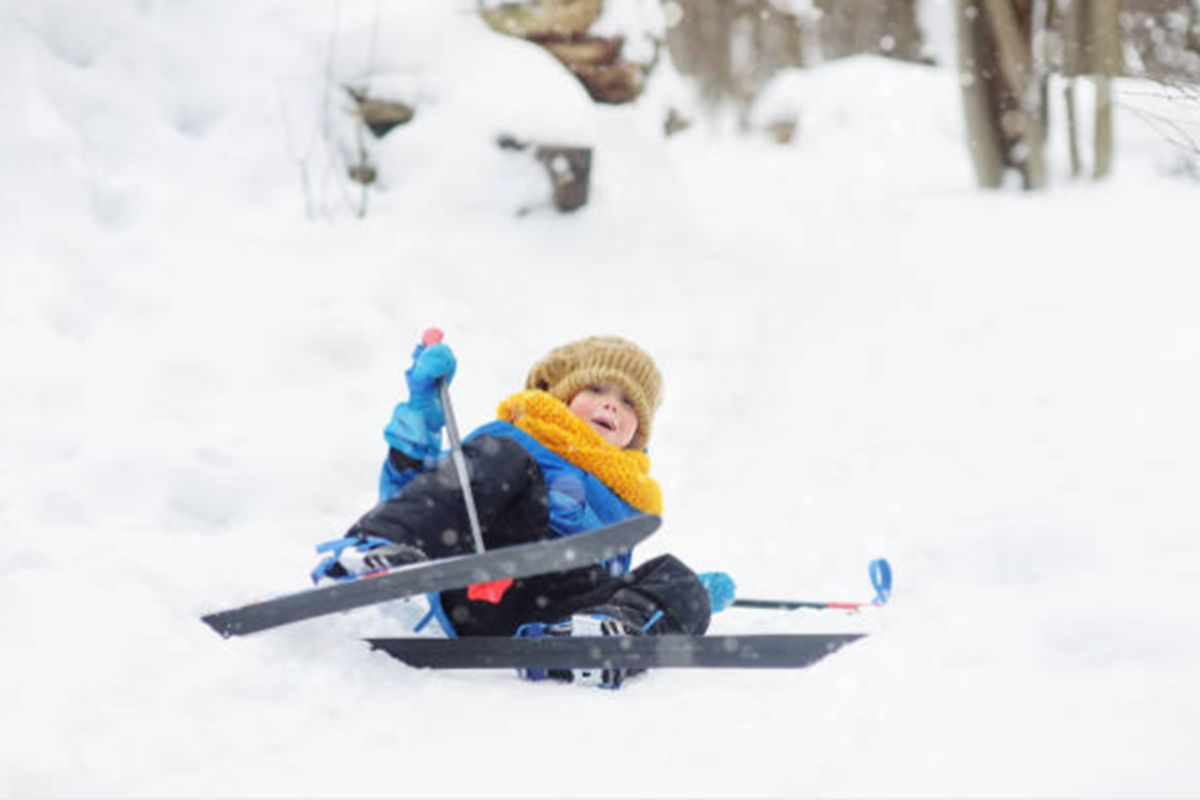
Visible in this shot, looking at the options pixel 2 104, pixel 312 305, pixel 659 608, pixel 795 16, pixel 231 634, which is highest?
pixel 795 16

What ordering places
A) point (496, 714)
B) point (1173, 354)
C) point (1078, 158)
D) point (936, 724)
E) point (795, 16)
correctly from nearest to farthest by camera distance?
point (936, 724) < point (496, 714) < point (1173, 354) < point (1078, 158) < point (795, 16)

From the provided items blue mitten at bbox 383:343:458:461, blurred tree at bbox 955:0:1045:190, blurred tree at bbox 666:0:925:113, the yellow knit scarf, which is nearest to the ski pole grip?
the yellow knit scarf

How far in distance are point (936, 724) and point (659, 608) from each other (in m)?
0.93

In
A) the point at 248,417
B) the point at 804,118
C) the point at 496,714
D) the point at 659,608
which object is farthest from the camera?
the point at 804,118

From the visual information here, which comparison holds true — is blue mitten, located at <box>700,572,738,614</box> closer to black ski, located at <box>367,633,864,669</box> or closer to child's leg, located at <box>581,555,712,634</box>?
child's leg, located at <box>581,555,712,634</box>

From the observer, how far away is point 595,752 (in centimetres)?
186

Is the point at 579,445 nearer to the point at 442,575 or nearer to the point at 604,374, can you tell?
the point at 604,374

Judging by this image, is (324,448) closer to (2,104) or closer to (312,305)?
(312,305)

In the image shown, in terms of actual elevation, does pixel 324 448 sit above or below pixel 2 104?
below

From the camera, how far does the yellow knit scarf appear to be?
283 centimetres

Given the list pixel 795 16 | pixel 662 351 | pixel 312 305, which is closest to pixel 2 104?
pixel 312 305

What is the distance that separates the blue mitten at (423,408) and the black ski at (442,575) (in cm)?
52

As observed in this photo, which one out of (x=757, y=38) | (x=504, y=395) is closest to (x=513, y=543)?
(x=504, y=395)

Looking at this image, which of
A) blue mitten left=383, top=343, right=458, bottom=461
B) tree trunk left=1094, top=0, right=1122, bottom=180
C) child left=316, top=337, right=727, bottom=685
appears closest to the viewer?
child left=316, top=337, right=727, bottom=685
